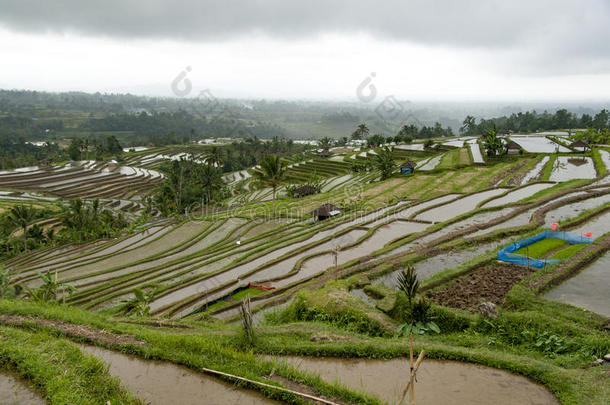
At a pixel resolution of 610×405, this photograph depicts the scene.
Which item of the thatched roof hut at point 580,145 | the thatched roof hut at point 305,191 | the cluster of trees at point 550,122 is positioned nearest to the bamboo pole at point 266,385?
the thatched roof hut at point 305,191

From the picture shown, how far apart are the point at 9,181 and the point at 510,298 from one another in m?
72.0

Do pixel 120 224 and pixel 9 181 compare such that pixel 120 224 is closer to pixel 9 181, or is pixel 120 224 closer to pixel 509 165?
pixel 9 181

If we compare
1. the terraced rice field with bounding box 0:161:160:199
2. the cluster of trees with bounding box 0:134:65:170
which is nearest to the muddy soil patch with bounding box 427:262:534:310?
the terraced rice field with bounding box 0:161:160:199

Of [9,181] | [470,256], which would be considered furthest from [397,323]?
[9,181]

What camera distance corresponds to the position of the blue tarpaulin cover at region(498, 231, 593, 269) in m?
10.7

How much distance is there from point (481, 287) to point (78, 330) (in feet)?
33.1

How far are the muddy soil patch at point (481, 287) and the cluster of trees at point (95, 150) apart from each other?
276ft

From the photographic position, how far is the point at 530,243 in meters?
12.6

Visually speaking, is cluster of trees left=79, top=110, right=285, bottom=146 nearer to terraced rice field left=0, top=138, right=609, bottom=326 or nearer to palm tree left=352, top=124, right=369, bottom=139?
palm tree left=352, top=124, right=369, bottom=139

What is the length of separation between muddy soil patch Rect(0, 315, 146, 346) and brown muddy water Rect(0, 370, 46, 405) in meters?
1.41

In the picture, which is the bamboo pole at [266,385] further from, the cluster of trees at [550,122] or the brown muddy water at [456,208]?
the cluster of trees at [550,122]

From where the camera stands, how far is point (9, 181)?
56.3 metres

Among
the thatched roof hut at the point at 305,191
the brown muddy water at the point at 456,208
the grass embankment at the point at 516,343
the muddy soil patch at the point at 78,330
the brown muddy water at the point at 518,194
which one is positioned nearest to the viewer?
the grass embankment at the point at 516,343

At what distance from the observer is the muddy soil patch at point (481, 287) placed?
9000 millimetres
